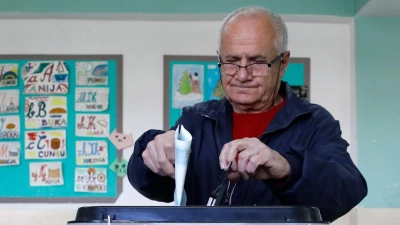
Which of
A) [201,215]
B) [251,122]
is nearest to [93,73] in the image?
[251,122]

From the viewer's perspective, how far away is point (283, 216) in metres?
0.74

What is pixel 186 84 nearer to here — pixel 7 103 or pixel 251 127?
pixel 7 103

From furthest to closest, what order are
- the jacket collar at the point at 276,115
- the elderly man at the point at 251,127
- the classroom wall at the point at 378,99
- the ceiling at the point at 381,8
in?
the classroom wall at the point at 378,99, the ceiling at the point at 381,8, the jacket collar at the point at 276,115, the elderly man at the point at 251,127

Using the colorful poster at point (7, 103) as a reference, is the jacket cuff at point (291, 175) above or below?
below

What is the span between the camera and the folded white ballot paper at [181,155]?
0.98 m

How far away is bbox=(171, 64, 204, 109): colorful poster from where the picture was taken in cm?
289

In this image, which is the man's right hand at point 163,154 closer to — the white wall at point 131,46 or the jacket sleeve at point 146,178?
the jacket sleeve at point 146,178

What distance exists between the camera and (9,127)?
2.92 metres

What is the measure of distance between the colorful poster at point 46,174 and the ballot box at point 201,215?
2.23 m

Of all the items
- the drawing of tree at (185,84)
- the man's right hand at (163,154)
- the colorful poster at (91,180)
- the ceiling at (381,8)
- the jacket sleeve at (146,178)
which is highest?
the ceiling at (381,8)

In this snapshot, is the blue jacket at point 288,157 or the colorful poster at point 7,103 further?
the colorful poster at point 7,103

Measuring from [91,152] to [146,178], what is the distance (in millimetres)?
1700

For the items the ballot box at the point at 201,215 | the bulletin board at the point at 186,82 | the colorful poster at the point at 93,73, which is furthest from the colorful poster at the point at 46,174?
the ballot box at the point at 201,215

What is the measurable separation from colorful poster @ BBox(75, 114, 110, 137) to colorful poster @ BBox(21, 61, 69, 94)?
0.16 m
